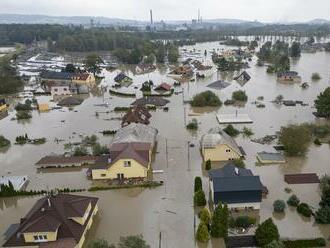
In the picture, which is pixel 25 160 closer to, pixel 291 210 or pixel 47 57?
pixel 291 210

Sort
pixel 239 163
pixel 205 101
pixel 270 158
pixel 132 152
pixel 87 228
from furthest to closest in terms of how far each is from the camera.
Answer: pixel 205 101 → pixel 270 158 → pixel 239 163 → pixel 132 152 → pixel 87 228

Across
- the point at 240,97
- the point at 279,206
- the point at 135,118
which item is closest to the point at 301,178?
the point at 279,206

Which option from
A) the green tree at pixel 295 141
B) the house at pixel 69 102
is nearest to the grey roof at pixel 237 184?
the green tree at pixel 295 141

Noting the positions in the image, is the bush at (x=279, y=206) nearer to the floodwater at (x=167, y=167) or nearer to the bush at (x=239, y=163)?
the floodwater at (x=167, y=167)

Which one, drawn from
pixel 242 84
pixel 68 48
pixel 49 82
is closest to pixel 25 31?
pixel 68 48

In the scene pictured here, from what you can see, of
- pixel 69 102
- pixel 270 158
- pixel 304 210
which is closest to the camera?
pixel 304 210

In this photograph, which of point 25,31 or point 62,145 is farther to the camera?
point 25,31

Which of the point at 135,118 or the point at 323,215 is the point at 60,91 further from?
the point at 323,215
